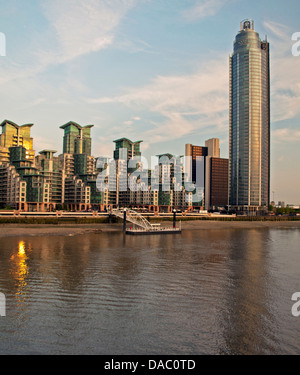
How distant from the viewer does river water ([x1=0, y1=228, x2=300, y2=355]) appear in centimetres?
1942

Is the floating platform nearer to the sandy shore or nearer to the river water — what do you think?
the sandy shore

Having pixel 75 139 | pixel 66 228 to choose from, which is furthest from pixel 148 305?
pixel 75 139

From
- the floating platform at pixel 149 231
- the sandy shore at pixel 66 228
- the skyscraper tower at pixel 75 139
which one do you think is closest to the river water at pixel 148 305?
the floating platform at pixel 149 231

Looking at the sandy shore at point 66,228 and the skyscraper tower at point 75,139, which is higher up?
the skyscraper tower at point 75,139

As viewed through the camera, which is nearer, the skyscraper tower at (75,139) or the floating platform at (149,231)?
the floating platform at (149,231)

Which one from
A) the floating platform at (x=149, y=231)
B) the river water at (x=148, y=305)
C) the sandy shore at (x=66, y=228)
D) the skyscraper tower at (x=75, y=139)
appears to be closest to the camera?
the river water at (x=148, y=305)

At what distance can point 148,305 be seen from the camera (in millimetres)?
25984

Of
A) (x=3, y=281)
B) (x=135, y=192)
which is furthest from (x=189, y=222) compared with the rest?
(x=3, y=281)

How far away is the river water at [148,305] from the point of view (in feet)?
63.7

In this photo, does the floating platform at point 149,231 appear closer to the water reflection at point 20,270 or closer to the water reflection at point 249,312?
the water reflection at point 20,270

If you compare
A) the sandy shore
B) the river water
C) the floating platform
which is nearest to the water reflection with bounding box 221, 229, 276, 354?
the river water
